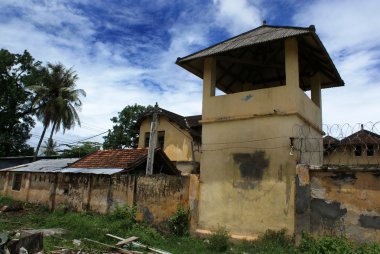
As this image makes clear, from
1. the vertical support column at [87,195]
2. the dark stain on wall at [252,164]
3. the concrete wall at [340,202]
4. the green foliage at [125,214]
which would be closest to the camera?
the concrete wall at [340,202]

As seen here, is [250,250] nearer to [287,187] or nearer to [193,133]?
[287,187]

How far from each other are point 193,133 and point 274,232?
13.8 m

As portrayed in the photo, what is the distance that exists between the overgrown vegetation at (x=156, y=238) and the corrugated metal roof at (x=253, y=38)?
5.50 metres

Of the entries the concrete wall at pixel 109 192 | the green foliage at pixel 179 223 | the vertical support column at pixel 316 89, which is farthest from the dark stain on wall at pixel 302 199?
the vertical support column at pixel 316 89

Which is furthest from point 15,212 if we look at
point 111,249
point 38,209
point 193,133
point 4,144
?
point 4,144

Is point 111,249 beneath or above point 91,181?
beneath

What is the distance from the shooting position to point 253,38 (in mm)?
10898

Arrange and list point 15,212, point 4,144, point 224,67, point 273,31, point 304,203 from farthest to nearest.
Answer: point 4,144 < point 15,212 < point 224,67 < point 273,31 < point 304,203

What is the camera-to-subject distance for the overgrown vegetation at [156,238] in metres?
7.79

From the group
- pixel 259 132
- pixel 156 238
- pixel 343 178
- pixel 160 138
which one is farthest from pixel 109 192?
pixel 160 138

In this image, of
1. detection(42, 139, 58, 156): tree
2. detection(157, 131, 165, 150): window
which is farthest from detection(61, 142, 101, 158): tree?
detection(157, 131, 165, 150): window

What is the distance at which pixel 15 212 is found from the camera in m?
16.5

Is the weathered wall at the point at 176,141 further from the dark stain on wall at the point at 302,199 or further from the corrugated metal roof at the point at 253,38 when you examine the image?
the dark stain on wall at the point at 302,199

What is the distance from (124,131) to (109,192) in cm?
2155
